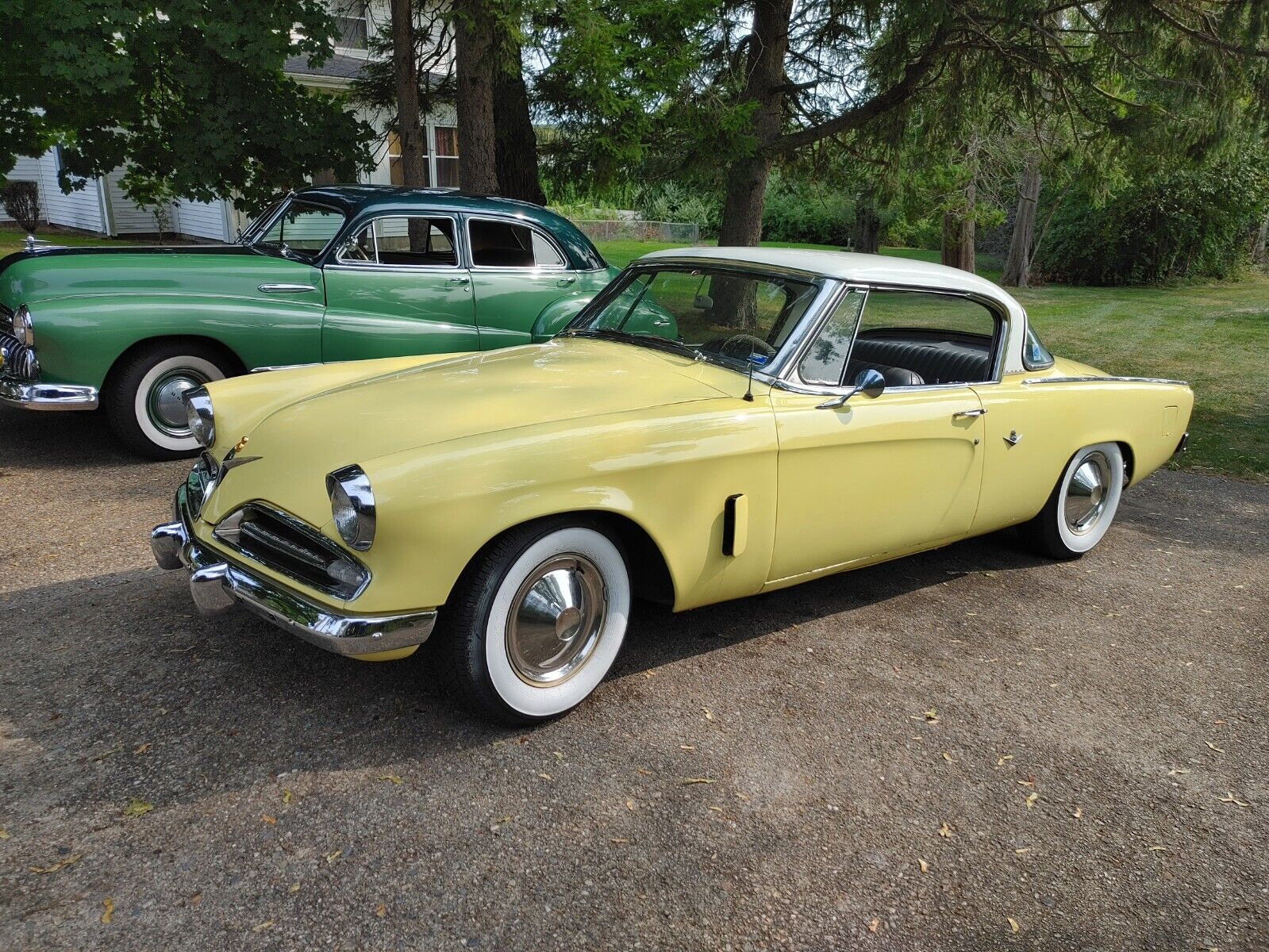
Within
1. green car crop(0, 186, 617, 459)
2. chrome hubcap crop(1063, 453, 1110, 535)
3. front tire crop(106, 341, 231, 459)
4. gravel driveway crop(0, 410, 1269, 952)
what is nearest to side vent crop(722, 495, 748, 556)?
gravel driveway crop(0, 410, 1269, 952)

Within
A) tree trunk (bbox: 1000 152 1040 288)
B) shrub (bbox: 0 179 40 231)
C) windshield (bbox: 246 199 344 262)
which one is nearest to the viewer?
windshield (bbox: 246 199 344 262)

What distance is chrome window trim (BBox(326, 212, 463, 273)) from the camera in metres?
6.56

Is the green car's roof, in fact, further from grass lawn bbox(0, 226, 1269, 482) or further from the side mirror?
grass lawn bbox(0, 226, 1269, 482)

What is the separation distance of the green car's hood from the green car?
0.01m

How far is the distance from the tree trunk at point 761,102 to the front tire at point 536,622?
794cm

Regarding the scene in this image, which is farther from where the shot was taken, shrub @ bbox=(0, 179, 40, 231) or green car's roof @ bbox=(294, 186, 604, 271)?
shrub @ bbox=(0, 179, 40, 231)

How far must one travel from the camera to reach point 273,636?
3680 millimetres

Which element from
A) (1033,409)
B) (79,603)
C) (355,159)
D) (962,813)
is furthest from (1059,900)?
(355,159)

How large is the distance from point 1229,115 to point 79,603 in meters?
9.56

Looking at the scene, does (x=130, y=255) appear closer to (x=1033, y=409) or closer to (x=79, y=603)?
(x=79, y=603)

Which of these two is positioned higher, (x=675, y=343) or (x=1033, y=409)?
(x=675, y=343)

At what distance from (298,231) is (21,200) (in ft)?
61.2

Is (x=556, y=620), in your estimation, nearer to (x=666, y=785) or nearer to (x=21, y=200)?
(x=666, y=785)

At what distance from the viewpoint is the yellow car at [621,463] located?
2.87 meters
